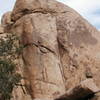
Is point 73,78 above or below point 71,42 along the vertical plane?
below

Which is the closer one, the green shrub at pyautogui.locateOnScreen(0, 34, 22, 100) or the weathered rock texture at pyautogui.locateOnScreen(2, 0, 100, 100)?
the green shrub at pyautogui.locateOnScreen(0, 34, 22, 100)

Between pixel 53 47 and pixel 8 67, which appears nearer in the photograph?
pixel 8 67

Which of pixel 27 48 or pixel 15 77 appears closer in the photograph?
pixel 15 77

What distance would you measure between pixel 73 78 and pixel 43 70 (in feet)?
7.59

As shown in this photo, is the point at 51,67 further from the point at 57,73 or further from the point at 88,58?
the point at 88,58

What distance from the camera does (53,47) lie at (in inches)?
1347

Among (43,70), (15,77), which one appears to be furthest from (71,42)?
(15,77)

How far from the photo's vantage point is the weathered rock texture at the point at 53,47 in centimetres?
3331

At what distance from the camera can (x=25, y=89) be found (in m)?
33.9

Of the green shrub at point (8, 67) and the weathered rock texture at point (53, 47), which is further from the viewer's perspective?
the weathered rock texture at point (53, 47)

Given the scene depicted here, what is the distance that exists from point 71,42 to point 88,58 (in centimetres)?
Answer: 176

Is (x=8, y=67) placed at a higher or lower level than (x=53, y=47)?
lower

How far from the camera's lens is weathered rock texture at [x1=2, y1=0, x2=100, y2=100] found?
33.3m

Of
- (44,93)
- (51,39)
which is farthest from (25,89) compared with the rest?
(51,39)
